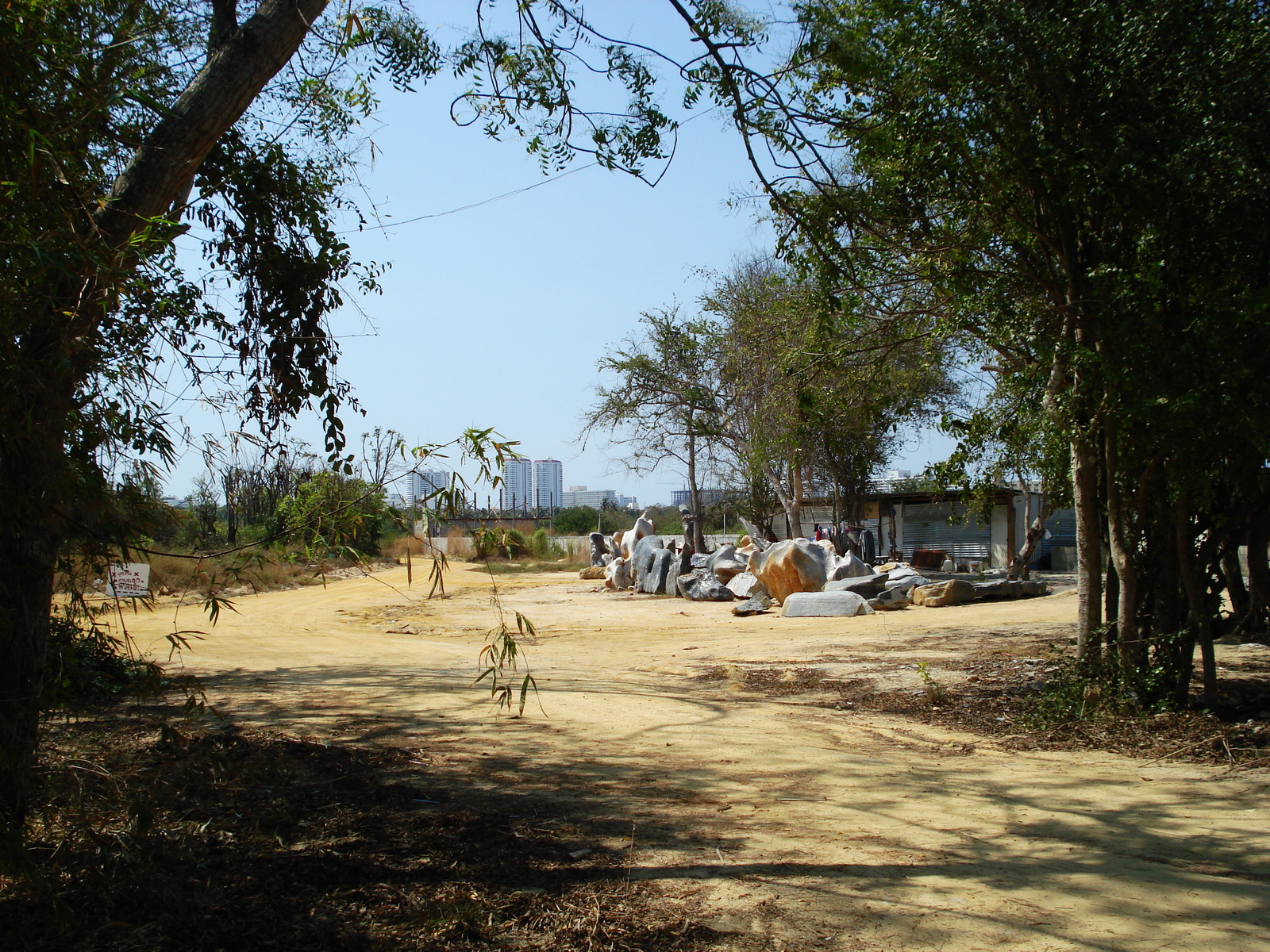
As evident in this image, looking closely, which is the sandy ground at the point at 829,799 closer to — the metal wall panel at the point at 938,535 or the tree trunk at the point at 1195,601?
the tree trunk at the point at 1195,601

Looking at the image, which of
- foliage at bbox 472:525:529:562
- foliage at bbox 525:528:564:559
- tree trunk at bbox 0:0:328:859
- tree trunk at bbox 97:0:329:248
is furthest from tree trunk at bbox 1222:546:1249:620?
foliage at bbox 525:528:564:559

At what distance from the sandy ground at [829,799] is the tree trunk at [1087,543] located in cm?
133

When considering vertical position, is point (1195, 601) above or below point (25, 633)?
below

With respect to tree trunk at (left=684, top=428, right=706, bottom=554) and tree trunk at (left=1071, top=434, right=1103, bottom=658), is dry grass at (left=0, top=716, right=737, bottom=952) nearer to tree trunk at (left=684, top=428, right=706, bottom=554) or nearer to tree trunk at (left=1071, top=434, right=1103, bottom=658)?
tree trunk at (left=1071, top=434, right=1103, bottom=658)

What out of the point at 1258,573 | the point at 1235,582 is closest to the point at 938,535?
the point at 1235,582

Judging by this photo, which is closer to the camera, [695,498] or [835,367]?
[835,367]

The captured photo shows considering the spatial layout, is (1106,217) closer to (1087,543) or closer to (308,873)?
(1087,543)

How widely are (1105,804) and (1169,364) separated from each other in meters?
2.73

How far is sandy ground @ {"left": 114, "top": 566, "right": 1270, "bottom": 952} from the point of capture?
10.8 feet

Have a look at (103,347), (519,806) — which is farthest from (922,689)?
(103,347)

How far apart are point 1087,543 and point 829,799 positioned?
3.50m

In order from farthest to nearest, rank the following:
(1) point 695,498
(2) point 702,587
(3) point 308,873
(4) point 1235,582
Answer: (1) point 695,498
(2) point 702,587
(4) point 1235,582
(3) point 308,873

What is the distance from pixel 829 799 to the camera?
4832 millimetres

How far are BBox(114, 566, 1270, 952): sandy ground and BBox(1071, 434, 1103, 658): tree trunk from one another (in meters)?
1.33
